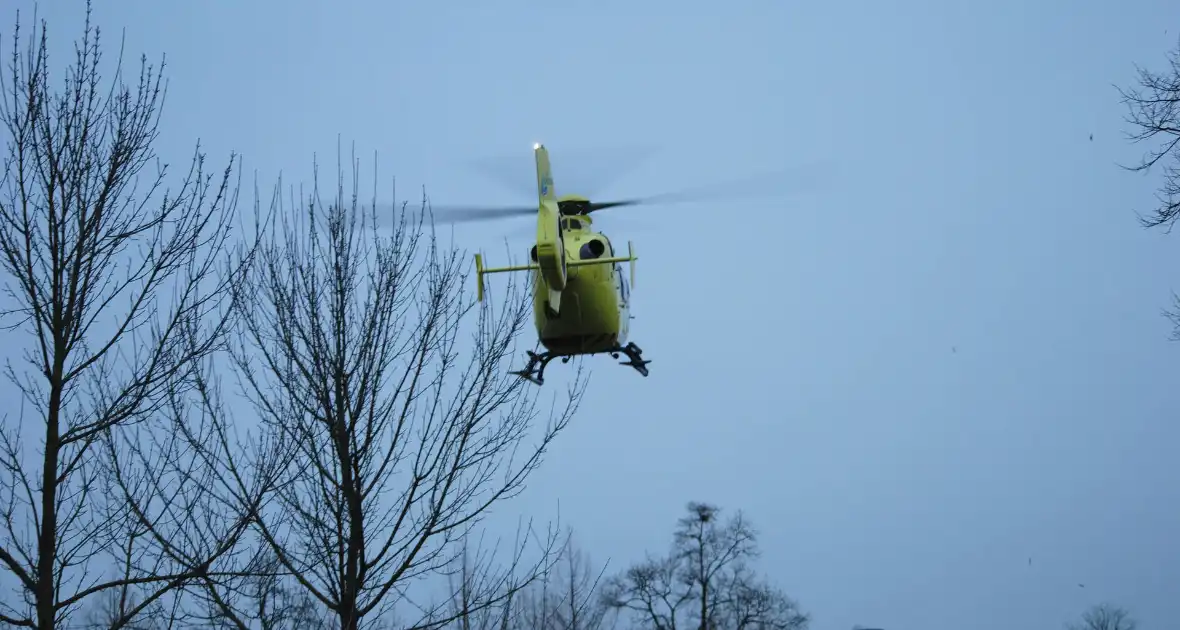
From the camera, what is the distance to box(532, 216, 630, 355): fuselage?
20.5 metres

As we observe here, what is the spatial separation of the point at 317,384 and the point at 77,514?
5.72 feet

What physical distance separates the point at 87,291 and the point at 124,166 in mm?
942

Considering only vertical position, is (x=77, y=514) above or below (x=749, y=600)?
below

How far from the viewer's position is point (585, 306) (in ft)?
67.4

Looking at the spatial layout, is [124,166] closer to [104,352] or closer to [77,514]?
[104,352]

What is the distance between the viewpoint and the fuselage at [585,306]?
20453mm

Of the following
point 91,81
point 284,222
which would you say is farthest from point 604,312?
point 91,81

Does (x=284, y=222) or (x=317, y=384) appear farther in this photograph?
(x=284, y=222)

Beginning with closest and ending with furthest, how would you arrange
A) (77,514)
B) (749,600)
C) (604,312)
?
(77,514), (604,312), (749,600)

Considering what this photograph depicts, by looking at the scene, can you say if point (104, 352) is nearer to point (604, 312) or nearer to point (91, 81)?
point (91, 81)

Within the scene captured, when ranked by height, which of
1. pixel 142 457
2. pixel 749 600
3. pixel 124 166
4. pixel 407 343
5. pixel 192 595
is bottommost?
pixel 192 595

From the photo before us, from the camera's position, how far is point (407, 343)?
322 inches

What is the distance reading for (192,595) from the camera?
742 centimetres

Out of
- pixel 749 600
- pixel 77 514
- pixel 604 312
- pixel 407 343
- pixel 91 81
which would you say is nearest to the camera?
pixel 77 514
